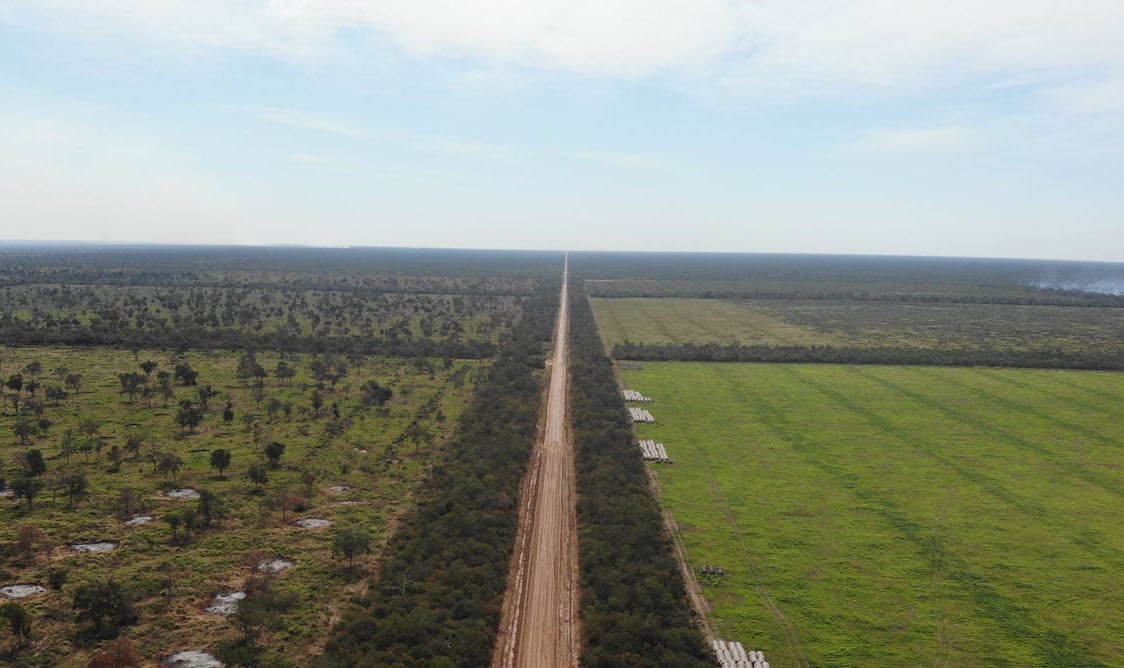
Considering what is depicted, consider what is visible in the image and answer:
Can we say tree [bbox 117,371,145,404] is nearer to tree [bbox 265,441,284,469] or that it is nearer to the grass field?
tree [bbox 265,441,284,469]

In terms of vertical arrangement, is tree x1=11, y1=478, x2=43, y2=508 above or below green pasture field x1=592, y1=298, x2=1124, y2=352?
below

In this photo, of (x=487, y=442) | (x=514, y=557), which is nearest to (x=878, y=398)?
(x=487, y=442)

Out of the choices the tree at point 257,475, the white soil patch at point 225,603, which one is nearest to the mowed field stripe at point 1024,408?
the white soil patch at point 225,603

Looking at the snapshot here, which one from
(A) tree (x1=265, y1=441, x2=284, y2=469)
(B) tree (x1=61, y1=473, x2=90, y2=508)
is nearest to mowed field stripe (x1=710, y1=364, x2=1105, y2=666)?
(A) tree (x1=265, y1=441, x2=284, y2=469)

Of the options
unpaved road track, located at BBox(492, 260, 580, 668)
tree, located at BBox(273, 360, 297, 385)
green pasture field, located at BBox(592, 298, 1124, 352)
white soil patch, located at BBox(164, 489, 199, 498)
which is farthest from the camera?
green pasture field, located at BBox(592, 298, 1124, 352)

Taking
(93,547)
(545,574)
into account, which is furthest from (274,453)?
(545,574)

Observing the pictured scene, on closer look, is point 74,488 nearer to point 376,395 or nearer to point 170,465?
point 170,465
